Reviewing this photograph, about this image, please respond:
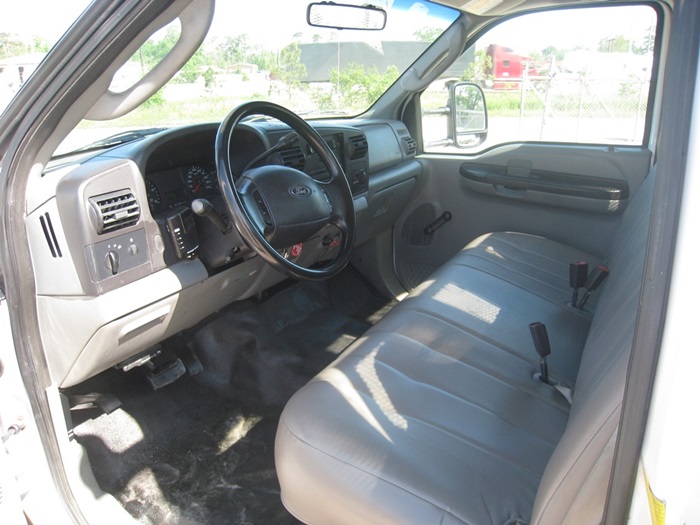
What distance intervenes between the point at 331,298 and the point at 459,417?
1.68m

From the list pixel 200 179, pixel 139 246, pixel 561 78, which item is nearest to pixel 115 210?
pixel 139 246

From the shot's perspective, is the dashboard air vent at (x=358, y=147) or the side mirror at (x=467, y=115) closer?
the dashboard air vent at (x=358, y=147)

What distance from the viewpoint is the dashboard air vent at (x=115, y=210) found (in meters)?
1.55

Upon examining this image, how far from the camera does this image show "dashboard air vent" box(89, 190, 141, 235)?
155 centimetres

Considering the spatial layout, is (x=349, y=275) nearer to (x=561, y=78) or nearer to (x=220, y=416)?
(x=220, y=416)

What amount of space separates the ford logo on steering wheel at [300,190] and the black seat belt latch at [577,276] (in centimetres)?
100

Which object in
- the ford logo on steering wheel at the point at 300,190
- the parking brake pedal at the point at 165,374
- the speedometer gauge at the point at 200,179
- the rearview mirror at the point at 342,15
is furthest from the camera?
the parking brake pedal at the point at 165,374

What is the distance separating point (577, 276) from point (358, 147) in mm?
1133

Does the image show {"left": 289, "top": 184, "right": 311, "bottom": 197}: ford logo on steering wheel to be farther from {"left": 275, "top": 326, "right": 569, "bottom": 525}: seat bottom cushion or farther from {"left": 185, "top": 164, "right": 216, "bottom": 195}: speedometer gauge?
{"left": 275, "top": 326, "right": 569, "bottom": 525}: seat bottom cushion

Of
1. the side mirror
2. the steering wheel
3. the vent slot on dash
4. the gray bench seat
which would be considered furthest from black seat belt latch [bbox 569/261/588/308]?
the vent slot on dash

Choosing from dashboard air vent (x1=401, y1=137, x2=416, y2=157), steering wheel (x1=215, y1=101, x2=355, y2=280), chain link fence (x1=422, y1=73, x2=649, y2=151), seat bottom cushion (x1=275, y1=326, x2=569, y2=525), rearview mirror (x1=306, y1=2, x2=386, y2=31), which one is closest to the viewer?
seat bottom cushion (x1=275, y1=326, x2=569, y2=525)

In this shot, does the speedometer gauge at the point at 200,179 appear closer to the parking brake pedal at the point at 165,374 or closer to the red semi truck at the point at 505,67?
the parking brake pedal at the point at 165,374

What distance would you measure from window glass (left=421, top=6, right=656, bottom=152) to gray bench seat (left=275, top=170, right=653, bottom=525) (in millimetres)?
969

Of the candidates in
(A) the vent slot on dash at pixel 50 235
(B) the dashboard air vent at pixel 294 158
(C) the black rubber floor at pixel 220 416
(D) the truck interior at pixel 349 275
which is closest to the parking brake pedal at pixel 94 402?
(D) the truck interior at pixel 349 275
